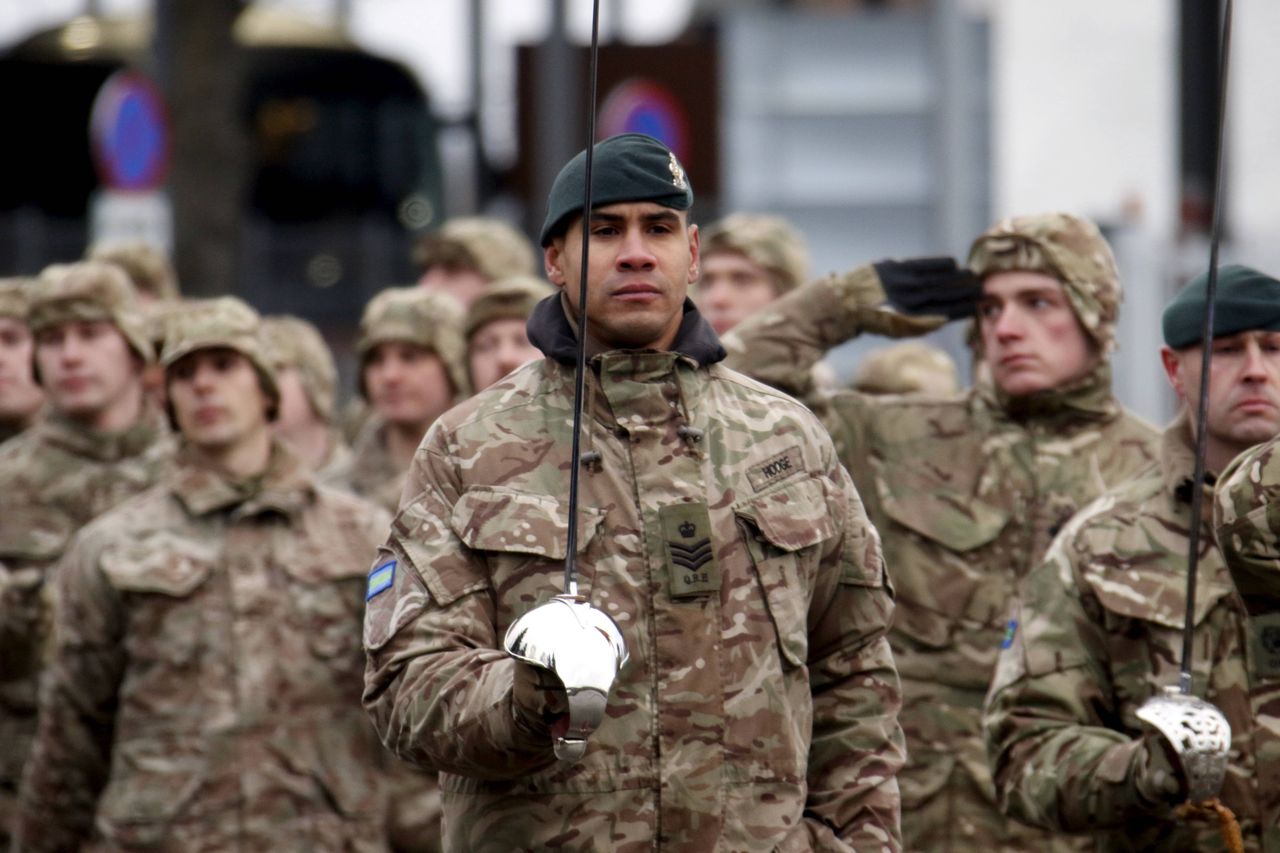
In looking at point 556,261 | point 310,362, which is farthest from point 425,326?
point 556,261

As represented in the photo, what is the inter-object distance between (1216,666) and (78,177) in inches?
934

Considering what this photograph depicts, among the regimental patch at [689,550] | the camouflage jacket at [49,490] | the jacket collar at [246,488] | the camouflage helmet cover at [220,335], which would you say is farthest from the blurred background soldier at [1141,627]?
the camouflage jacket at [49,490]

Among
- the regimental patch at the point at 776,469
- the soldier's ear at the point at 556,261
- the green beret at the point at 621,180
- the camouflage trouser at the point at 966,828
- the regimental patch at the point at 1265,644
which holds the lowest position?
the camouflage trouser at the point at 966,828

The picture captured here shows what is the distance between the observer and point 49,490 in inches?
388

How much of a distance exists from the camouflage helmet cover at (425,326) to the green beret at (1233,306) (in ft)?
12.8

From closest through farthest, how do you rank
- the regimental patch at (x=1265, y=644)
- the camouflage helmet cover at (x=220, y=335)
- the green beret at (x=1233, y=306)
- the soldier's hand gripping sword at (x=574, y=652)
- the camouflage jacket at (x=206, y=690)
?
the soldier's hand gripping sword at (x=574, y=652) → the regimental patch at (x=1265, y=644) → the green beret at (x=1233, y=306) → the camouflage jacket at (x=206, y=690) → the camouflage helmet cover at (x=220, y=335)

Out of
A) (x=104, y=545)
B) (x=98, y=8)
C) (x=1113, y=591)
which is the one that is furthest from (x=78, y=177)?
(x=1113, y=591)

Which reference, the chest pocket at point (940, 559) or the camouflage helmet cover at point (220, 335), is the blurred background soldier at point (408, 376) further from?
the chest pocket at point (940, 559)

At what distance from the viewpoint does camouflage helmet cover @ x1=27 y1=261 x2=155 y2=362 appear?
32.2 ft

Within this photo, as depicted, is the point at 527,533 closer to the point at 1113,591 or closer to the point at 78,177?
the point at 1113,591

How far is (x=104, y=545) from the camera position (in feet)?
26.9

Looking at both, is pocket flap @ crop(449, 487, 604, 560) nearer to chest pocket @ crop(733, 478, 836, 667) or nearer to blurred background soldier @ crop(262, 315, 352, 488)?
chest pocket @ crop(733, 478, 836, 667)

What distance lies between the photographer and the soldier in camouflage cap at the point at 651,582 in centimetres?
530

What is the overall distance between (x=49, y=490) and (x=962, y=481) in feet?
11.5
